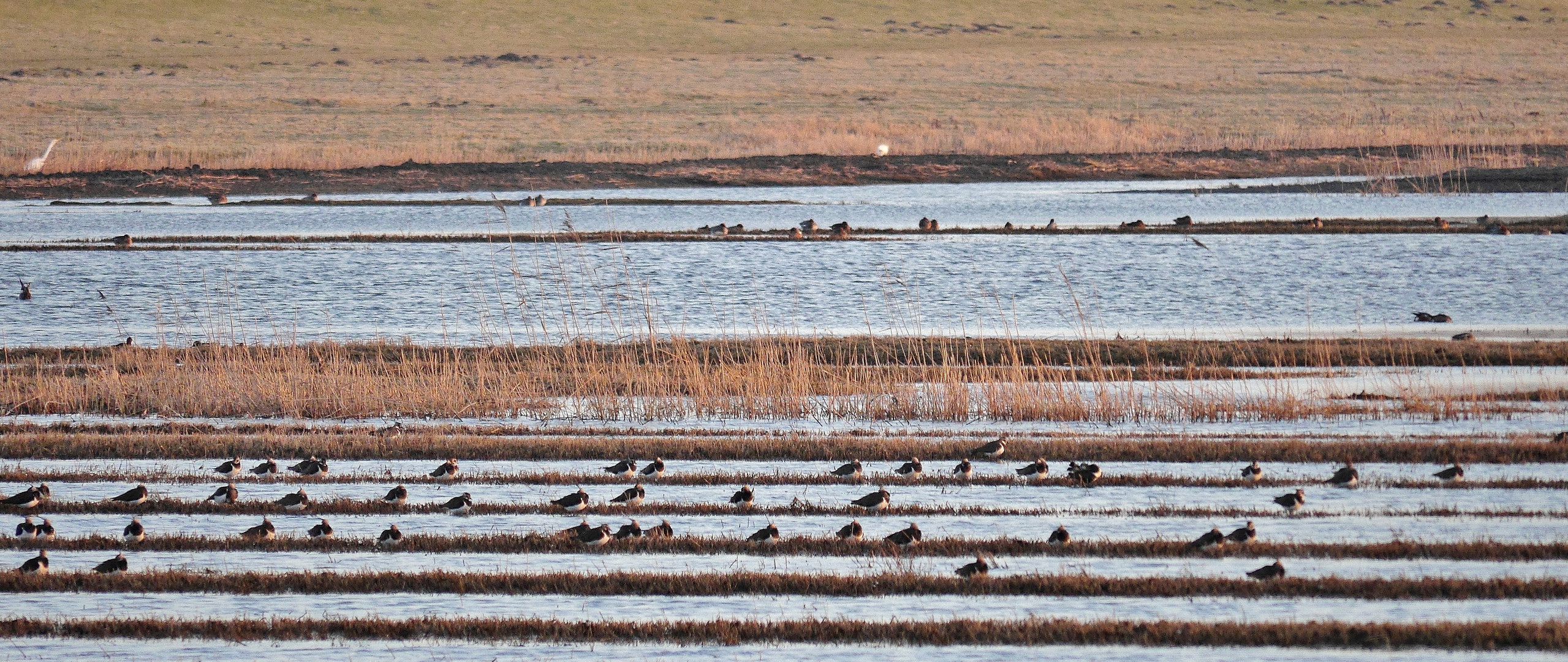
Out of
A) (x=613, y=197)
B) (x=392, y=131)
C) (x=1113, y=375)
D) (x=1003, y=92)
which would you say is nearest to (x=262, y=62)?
(x=392, y=131)

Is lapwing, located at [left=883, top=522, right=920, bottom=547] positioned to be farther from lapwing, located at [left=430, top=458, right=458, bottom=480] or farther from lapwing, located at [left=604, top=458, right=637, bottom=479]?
lapwing, located at [left=430, top=458, right=458, bottom=480]

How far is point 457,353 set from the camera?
23.1 m

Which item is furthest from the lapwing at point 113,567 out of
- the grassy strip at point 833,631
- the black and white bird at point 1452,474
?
the black and white bird at point 1452,474

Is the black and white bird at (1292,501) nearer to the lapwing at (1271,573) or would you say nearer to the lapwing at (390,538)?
the lapwing at (1271,573)

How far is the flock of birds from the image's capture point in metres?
12.9

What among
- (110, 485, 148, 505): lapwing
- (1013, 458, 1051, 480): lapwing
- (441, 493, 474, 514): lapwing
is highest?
(110, 485, 148, 505): lapwing

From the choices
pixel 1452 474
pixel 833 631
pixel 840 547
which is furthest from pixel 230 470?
pixel 1452 474

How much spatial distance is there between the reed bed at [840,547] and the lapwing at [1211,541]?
5cm

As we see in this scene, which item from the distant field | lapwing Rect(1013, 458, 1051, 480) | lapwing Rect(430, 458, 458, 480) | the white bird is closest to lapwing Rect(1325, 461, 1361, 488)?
lapwing Rect(1013, 458, 1051, 480)

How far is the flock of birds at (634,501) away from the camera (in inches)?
509

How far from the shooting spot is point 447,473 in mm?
16609

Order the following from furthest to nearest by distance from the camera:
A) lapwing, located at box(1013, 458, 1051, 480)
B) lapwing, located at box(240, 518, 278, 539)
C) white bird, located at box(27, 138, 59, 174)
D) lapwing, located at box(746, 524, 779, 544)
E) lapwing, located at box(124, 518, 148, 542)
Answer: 1. white bird, located at box(27, 138, 59, 174)
2. lapwing, located at box(1013, 458, 1051, 480)
3. lapwing, located at box(240, 518, 278, 539)
4. lapwing, located at box(124, 518, 148, 542)
5. lapwing, located at box(746, 524, 779, 544)

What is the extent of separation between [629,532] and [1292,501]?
18.9ft

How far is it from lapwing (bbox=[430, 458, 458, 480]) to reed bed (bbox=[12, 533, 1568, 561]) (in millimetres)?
2578
